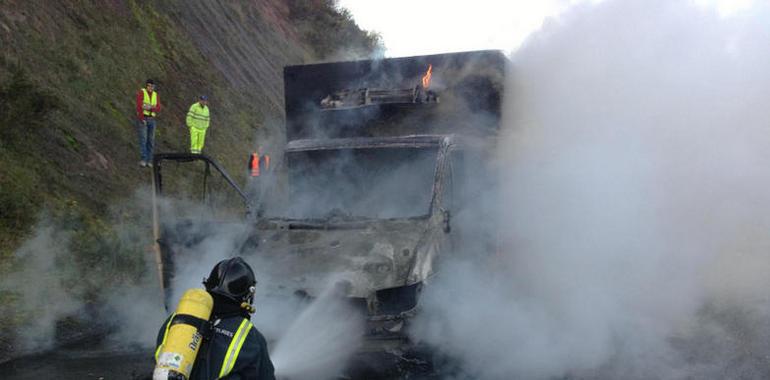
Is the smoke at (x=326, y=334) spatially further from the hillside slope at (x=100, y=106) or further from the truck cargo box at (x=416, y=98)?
the hillside slope at (x=100, y=106)

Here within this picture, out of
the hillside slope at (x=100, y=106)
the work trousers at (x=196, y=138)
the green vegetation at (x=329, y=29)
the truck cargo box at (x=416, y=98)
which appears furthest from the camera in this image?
the green vegetation at (x=329, y=29)

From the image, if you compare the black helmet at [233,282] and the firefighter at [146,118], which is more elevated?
the firefighter at [146,118]

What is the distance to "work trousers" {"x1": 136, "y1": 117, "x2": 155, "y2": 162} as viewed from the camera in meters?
12.3

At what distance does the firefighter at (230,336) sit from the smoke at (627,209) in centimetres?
322

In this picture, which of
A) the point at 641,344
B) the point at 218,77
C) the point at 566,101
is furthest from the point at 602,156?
the point at 218,77

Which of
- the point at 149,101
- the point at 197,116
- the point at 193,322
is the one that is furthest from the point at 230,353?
the point at 197,116

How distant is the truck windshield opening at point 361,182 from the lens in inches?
290

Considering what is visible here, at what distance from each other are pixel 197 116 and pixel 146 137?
3.60 feet

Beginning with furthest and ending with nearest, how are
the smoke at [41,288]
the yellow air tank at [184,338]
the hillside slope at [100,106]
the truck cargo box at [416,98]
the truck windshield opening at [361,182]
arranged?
the hillside slope at [100,106], the truck cargo box at [416,98], the truck windshield opening at [361,182], the smoke at [41,288], the yellow air tank at [184,338]

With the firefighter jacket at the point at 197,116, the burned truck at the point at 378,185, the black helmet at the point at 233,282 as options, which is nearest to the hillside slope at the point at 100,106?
the firefighter jacket at the point at 197,116

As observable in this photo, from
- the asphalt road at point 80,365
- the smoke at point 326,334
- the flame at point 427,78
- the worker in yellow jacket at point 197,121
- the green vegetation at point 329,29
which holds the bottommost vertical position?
the asphalt road at point 80,365

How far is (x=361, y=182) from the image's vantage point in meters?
7.63

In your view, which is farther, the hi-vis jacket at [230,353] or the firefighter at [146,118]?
the firefighter at [146,118]

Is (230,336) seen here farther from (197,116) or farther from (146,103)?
(197,116)
